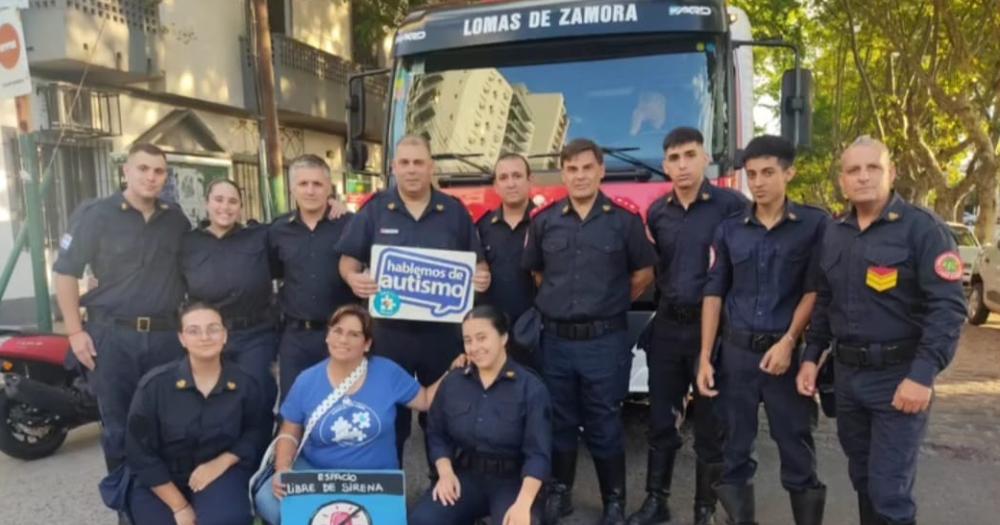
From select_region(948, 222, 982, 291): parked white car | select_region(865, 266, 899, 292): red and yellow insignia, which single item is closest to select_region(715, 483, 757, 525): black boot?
select_region(865, 266, 899, 292): red and yellow insignia

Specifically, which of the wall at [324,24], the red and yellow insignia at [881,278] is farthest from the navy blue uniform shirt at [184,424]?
the wall at [324,24]

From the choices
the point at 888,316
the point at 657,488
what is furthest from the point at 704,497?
the point at 888,316

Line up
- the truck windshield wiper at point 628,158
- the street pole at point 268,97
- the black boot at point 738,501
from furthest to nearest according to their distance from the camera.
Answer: the street pole at point 268,97 → the truck windshield wiper at point 628,158 → the black boot at point 738,501

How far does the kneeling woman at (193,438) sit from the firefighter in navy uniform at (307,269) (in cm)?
59

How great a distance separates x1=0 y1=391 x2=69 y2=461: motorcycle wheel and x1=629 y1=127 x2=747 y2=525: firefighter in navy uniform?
145 inches

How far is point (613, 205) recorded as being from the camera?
3814mm

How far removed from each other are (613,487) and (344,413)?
1375 millimetres

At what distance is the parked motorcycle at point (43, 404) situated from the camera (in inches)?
189

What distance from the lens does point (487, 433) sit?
3.42 meters

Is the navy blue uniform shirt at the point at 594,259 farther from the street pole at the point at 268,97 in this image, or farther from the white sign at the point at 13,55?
the street pole at the point at 268,97

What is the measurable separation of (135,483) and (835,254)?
9.99 feet

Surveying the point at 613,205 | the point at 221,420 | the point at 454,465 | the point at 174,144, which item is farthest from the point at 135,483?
the point at 174,144

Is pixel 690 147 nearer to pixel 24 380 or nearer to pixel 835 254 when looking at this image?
pixel 835 254

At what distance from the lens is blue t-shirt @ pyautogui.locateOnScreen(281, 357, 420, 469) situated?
3480 millimetres
